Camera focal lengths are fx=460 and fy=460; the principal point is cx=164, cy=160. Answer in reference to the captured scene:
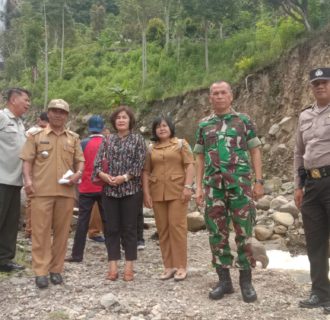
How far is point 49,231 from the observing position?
4.80 meters

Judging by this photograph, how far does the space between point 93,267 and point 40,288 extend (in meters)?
1.14

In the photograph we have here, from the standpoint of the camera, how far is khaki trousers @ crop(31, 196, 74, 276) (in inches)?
187

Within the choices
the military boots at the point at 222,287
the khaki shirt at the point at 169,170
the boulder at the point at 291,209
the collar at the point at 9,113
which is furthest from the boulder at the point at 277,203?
the collar at the point at 9,113

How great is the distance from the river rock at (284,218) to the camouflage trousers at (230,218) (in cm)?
649

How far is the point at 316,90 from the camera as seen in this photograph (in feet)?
13.7

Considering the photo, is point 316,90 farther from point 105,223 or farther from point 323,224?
point 105,223

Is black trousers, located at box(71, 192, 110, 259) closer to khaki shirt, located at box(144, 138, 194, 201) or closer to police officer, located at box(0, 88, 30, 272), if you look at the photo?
police officer, located at box(0, 88, 30, 272)

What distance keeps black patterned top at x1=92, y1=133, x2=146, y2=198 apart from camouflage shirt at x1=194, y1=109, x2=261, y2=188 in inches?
35.5

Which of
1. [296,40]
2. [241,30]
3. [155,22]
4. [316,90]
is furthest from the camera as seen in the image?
[155,22]

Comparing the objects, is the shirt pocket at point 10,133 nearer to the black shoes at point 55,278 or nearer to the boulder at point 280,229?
the black shoes at point 55,278

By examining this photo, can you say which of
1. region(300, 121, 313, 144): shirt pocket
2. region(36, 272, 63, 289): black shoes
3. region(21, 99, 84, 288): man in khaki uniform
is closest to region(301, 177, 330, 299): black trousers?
region(300, 121, 313, 144): shirt pocket

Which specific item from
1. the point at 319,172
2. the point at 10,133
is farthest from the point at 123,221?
the point at 319,172

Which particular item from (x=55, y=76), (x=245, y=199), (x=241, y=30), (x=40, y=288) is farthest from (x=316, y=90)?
(x=55, y=76)

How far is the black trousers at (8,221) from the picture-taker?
500cm
